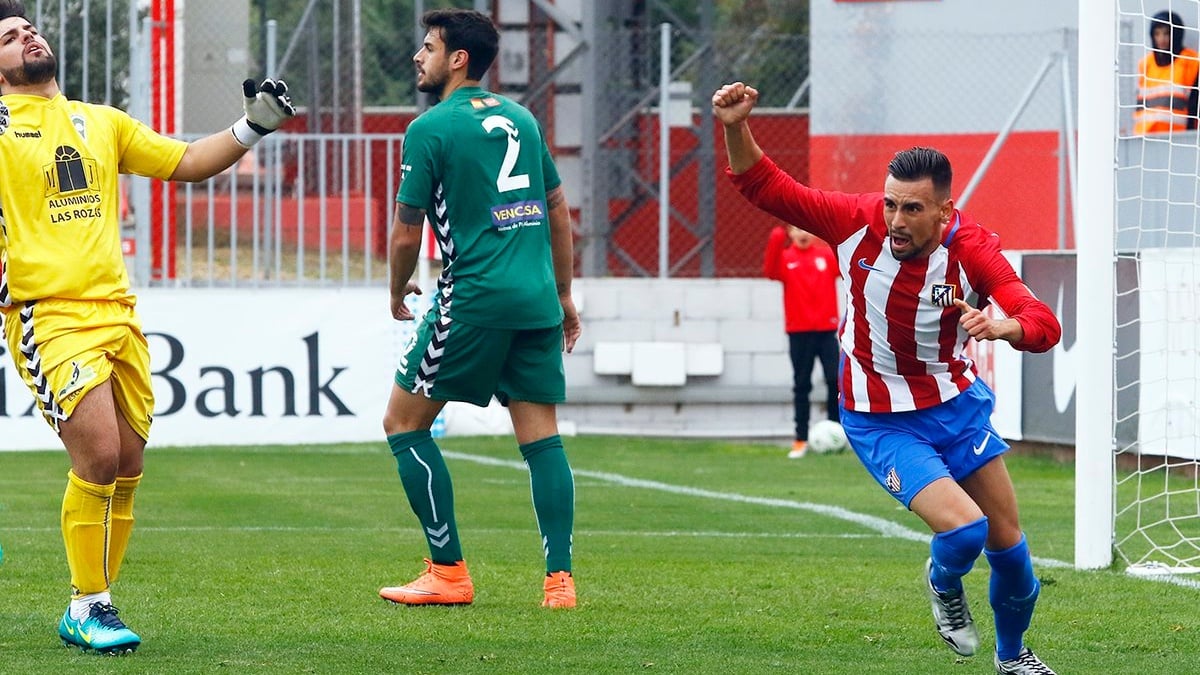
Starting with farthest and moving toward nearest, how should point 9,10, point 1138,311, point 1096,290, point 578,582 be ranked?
point 1138,311 → point 1096,290 → point 578,582 → point 9,10

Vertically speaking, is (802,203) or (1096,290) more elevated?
(802,203)

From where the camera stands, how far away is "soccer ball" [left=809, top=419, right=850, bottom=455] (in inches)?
571

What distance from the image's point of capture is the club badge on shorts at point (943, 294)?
5.34 metres

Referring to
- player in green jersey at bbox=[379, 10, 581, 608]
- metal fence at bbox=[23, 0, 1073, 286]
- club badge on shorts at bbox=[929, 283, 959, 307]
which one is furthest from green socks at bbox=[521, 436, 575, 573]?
metal fence at bbox=[23, 0, 1073, 286]

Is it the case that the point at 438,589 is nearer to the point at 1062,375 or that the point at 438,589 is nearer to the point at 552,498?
the point at 552,498

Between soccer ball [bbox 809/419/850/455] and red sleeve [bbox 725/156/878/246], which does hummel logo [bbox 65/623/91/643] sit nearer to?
red sleeve [bbox 725/156/878/246]

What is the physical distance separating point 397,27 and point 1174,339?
68.9 ft

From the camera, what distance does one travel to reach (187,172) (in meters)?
5.91

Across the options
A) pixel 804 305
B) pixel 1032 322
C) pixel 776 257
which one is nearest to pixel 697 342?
pixel 776 257

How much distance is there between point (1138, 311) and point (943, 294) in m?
6.17

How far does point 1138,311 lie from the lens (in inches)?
437

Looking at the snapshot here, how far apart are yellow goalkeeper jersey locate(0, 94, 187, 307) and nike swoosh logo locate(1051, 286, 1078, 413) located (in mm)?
8589

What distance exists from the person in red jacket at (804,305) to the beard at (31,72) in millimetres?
9198

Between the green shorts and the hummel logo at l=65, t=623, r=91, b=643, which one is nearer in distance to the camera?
the hummel logo at l=65, t=623, r=91, b=643
